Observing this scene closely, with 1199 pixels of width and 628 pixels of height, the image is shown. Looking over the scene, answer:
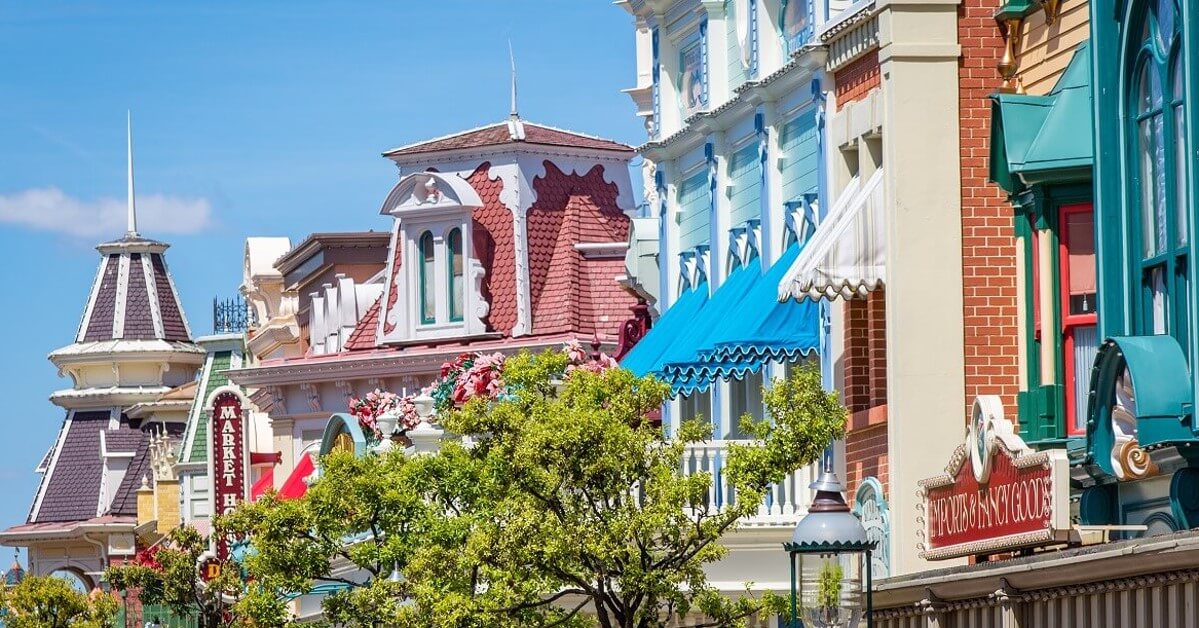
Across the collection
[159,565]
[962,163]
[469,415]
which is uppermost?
[962,163]

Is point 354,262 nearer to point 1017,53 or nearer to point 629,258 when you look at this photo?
point 629,258

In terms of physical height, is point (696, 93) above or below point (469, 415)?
above

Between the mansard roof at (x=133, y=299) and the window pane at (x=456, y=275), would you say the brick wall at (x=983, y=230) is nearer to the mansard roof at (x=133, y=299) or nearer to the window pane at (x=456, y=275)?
the window pane at (x=456, y=275)

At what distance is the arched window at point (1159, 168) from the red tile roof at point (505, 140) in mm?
31125

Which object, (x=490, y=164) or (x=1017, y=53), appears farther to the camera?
(x=490, y=164)

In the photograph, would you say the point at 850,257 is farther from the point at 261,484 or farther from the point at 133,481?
the point at 133,481

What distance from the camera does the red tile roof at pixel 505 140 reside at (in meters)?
50.5

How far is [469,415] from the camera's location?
24062 mm

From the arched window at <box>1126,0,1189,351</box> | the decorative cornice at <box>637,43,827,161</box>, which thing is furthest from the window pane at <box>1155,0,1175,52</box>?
the decorative cornice at <box>637,43,827,161</box>

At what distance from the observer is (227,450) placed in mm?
60812

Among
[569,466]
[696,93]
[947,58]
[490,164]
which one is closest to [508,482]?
[569,466]

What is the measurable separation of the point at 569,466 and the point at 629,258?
12.8 metres

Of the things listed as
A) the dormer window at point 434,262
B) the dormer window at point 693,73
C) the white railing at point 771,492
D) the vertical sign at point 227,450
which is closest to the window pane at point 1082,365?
the white railing at point 771,492

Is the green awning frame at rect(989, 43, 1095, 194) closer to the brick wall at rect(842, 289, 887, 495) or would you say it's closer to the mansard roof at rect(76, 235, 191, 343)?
the brick wall at rect(842, 289, 887, 495)
